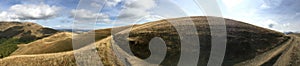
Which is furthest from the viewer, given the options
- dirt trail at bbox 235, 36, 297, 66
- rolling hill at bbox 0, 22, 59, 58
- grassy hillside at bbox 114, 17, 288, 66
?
rolling hill at bbox 0, 22, 59, 58

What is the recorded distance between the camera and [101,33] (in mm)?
7941

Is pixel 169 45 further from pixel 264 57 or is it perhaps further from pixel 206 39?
pixel 264 57

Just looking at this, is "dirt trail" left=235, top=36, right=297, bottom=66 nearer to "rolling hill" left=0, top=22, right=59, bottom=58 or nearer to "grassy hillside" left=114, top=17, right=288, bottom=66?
"grassy hillside" left=114, top=17, right=288, bottom=66

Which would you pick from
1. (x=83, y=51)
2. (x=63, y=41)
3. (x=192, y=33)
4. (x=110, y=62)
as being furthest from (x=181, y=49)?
(x=63, y=41)

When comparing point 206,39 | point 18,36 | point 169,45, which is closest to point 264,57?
point 206,39

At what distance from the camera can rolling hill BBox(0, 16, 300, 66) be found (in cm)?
673

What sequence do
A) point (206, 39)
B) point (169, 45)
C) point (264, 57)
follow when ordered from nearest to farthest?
point (169, 45)
point (206, 39)
point (264, 57)

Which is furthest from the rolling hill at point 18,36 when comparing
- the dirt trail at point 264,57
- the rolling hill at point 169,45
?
the dirt trail at point 264,57

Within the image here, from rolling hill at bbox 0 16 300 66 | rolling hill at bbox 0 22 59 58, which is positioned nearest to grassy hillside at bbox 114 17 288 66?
rolling hill at bbox 0 16 300 66

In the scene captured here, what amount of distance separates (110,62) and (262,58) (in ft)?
12.8

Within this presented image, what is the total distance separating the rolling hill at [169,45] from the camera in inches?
265

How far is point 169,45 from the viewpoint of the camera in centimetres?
732

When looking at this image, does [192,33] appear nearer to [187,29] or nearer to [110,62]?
[187,29]

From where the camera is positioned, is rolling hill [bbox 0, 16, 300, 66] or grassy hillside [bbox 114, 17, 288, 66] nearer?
rolling hill [bbox 0, 16, 300, 66]
